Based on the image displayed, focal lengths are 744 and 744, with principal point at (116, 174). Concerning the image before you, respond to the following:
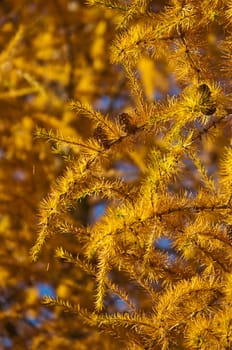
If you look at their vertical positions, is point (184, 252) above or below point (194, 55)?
below

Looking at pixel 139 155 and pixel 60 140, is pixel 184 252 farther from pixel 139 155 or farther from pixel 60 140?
pixel 139 155

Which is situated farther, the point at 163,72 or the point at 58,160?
the point at 163,72

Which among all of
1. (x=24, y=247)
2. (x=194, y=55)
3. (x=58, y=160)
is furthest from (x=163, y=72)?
(x=194, y=55)

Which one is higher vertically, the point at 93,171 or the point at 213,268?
the point at 93,171

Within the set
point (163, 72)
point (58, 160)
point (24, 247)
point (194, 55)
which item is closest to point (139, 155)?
point (58, 160)


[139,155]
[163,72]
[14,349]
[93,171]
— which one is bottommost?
[93,171]

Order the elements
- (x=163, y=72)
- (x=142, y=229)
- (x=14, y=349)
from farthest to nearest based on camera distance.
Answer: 1. (x=163, y=72)
2. (x=14, y=349)
3. (x=142, y=229)

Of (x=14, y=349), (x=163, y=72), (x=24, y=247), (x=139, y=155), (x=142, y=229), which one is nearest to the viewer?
(x=142, y=229)

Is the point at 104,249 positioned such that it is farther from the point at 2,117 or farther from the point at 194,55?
the point at 2,117

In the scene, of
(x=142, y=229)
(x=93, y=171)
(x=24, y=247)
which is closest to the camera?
(x=142, y=229)
